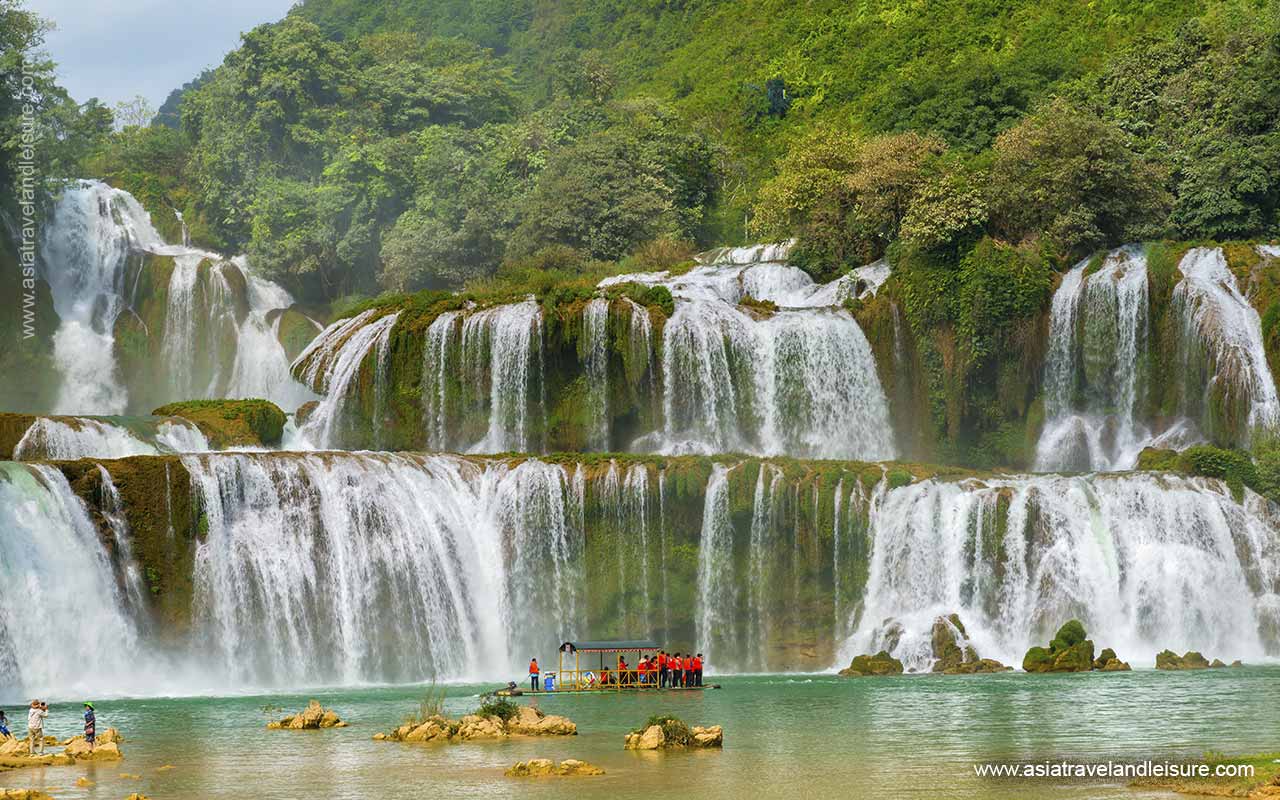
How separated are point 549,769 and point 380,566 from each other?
22.6 meters

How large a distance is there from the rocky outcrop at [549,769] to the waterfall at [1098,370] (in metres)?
34.8

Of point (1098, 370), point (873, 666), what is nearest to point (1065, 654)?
point (873, 666)

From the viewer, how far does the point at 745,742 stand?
25.4 meters

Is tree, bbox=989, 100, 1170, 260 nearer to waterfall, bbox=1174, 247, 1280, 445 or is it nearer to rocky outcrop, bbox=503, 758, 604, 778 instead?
waterfall, bbox=1174, 247, 1280, 445

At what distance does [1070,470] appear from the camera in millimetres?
53125

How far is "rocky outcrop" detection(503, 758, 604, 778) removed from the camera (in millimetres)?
21641

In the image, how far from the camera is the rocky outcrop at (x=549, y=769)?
21.6 meters

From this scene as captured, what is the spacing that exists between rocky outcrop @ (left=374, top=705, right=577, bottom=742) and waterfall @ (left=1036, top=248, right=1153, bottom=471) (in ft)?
100

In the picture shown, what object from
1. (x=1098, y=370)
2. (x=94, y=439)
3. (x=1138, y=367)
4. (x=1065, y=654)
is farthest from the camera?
(x=1098, y=370)

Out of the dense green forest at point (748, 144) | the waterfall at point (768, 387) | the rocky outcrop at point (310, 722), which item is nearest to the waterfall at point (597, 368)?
the waterfall at point (768, 387)

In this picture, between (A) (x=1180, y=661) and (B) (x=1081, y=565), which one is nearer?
(A) (x=1180, y=661)

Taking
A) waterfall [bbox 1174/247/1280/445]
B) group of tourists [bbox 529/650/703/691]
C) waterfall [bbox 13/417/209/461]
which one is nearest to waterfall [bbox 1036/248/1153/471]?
waterfall [bbox 1174/247/1280/445]

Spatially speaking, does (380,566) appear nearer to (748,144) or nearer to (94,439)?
(94,439)

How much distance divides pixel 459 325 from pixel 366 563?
1274 centimetres
